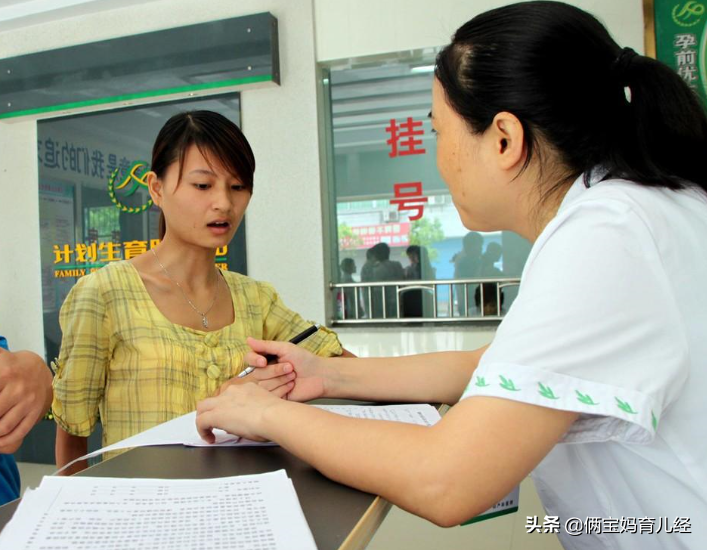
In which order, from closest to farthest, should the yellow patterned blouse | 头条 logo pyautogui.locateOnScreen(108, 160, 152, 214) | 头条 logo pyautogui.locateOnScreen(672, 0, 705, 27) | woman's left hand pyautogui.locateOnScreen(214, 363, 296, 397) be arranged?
1. woman's left hand pyautogui.locateOnScreen(214, 363, 296, 397)
2. the yellow patterned blouse
3. 头条 logo pyautogui.locateOnScreen(672, 0, 705, 27)
4. 头条 logo pyautogui.locateOnScreen(108, 160, 152, 214)

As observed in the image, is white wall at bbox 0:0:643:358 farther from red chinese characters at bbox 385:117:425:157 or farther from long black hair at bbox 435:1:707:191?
long black hair at bbox 435:1:707:191

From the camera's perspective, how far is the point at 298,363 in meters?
1.14

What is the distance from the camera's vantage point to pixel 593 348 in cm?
63

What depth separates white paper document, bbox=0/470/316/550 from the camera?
21.2 inches

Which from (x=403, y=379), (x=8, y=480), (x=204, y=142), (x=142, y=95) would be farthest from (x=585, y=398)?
(x=142, y=95)

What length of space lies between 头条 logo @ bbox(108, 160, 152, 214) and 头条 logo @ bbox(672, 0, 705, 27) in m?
2.89

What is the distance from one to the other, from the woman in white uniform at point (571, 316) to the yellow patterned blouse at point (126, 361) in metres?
0.58

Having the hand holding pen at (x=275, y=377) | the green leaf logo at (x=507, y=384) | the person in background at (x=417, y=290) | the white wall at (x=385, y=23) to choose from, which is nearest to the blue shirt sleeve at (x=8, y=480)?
the hand holding pen at (x=275, y=377)

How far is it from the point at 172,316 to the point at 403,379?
0.69m

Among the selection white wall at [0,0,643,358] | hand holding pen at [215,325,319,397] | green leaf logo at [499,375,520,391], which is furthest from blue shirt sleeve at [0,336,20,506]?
white wall at [0,0,643,358]

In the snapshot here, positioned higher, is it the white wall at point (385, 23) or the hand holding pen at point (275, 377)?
the white wall at point (385, 23)

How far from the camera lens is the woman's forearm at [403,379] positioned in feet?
3.71

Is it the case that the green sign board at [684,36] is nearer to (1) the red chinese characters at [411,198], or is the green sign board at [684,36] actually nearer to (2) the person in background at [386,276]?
(1) the red chinese characters at [411,198]

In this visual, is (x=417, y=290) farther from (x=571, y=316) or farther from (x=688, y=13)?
(x=571, y=316)
